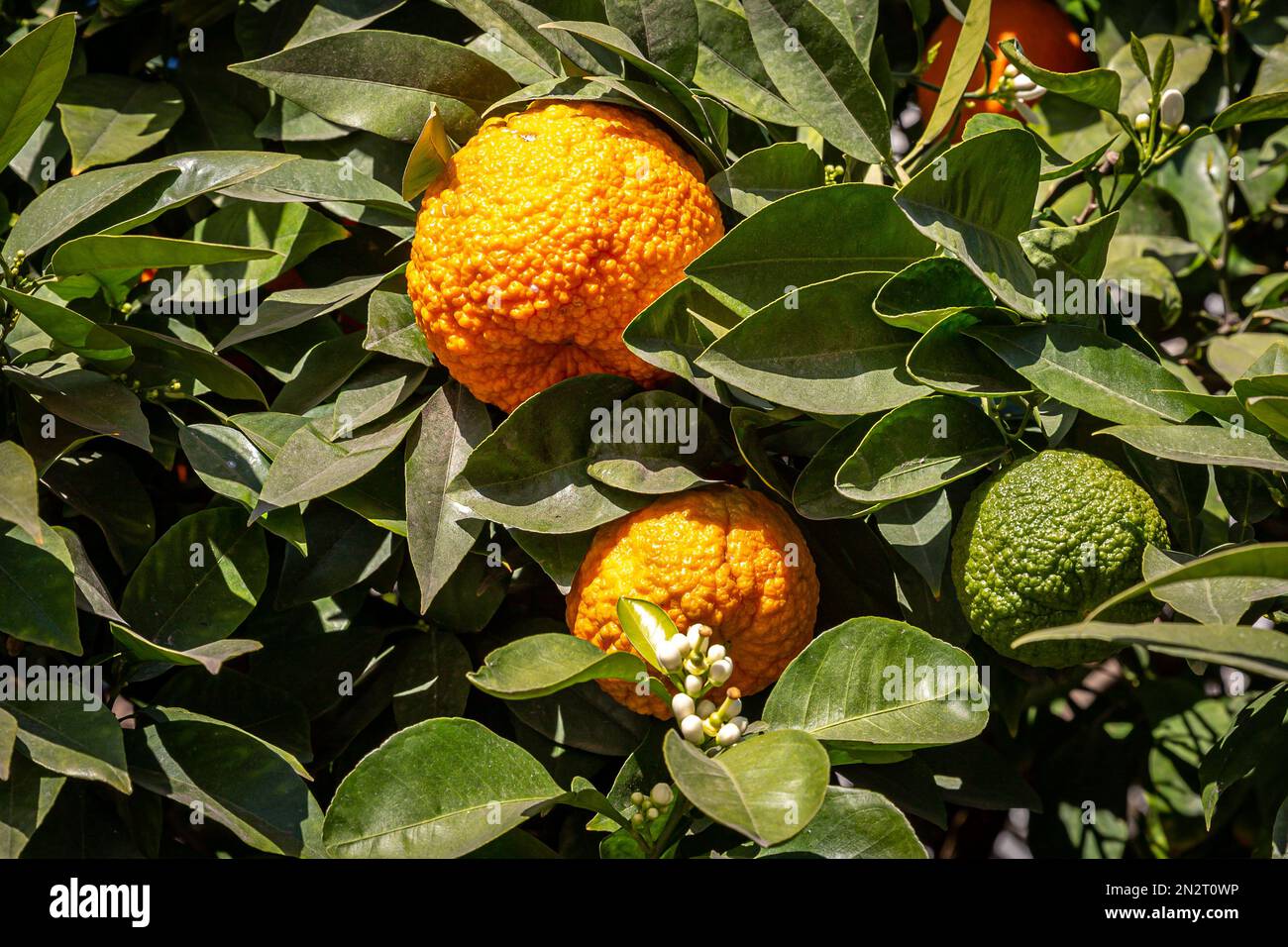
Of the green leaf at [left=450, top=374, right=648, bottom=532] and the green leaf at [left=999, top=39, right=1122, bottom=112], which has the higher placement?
the green leaf at [left=999, top=39, right=1122, bottom=112]

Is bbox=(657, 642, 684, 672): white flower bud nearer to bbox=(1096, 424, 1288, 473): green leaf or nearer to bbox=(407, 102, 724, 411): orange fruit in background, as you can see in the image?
bbox=(407, 102, 724, 411): orange fruit in background

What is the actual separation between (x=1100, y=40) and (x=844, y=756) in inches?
37.5

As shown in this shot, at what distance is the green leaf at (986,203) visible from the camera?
3.02 feet

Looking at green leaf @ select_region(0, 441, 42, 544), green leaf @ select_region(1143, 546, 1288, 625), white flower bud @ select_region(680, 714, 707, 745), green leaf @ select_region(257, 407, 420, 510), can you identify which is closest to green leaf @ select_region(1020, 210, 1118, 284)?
green leaf @ select_region(1143, 546, 1288, 625)

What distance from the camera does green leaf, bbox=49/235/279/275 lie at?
3.03 feet

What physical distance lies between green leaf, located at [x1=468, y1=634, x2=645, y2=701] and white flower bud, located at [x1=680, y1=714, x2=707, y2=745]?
51mm

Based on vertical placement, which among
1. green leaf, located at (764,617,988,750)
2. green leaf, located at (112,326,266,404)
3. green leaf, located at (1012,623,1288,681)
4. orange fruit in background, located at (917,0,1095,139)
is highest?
orange fruit in background, located at (917,0,1095,139)

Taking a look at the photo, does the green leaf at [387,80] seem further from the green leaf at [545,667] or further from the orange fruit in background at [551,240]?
the green leaf at [545,667]

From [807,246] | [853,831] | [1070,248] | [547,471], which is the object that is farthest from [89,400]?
[1070,248]

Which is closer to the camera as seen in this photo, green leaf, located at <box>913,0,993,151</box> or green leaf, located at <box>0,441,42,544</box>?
green leaf, located at <box>0,441,42,544</box>

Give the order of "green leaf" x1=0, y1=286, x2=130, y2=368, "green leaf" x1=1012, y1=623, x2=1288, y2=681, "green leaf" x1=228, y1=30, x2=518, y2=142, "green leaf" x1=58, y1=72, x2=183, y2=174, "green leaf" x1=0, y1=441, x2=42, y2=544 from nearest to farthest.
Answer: "green leaf" x1=1012, y1=623, x2=1288, y2=681 → "green leaf" x1=0, y1=441, x2=42, y2=544 → "green leaf" x1=0, y1=286, x2=130, y2=368 → "green leaf" x1=228, y1=30, x2=518, y2=142 → "green leaf" x1=58, y1=72, x2=183, y2=174
